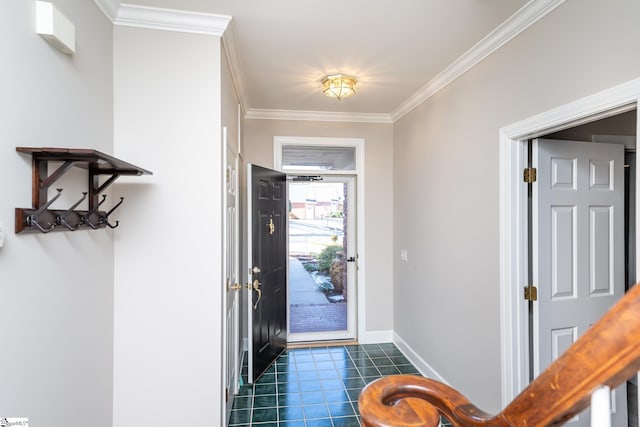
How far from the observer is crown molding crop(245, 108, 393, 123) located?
3.71m

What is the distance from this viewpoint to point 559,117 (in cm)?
168

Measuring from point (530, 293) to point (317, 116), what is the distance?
2.73 metres

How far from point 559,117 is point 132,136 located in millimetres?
2322

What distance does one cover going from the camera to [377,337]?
3.90m

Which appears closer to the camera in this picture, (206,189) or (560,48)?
(560,48)

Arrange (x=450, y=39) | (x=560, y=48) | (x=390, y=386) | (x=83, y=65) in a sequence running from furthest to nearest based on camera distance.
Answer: (x=450, y=39), (x=560, y=48), (x=83, y=65), (x=390, y=386)

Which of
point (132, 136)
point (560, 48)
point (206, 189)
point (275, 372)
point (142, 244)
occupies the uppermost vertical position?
point (560, 48)

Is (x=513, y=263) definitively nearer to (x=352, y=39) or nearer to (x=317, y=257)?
(x=352, y=39)

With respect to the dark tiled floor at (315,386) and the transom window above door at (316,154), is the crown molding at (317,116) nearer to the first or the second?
the transom window above door at (316,154)

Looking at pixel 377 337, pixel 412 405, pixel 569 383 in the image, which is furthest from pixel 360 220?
pixel 569 383

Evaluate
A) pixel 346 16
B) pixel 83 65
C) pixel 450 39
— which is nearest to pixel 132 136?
pixel 83 65

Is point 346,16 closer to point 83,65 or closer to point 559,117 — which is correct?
point 559,117

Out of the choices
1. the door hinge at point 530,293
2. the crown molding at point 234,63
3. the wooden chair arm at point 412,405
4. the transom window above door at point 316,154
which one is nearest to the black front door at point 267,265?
the transom window above door at point 316,154

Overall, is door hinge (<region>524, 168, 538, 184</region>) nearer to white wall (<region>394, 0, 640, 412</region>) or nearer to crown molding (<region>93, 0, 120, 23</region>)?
white wall (<region>394, 0, 640, 412</region>)
